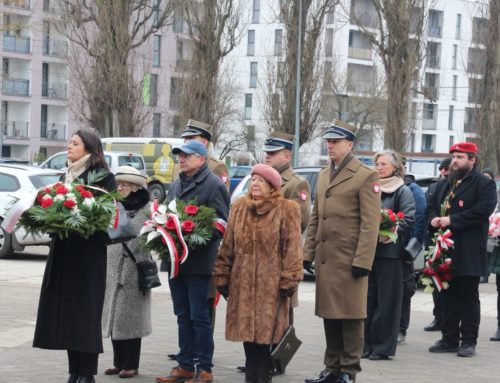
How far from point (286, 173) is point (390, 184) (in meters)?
1.53

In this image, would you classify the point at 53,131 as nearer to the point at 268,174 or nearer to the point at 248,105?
the point at 248,105

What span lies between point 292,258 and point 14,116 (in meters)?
65.7

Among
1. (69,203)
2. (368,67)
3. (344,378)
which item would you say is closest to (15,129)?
(368,67)

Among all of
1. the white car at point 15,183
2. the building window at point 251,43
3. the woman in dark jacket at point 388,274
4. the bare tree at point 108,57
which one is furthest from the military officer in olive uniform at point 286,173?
the building window at point 251,43

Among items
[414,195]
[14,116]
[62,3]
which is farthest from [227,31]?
[414,195]

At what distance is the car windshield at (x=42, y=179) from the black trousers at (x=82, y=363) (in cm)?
1253

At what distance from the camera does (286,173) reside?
31.0 feet

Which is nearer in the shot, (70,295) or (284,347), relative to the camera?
(70,295)

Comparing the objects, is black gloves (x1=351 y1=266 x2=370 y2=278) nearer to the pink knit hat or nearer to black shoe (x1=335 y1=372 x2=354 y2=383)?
black shoe (x1=335 y1=372 x2=354 y2=383)

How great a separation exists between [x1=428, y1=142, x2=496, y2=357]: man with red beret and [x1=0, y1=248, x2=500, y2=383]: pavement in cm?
27

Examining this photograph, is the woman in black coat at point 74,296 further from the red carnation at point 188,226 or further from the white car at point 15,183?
the white car at point 15,183

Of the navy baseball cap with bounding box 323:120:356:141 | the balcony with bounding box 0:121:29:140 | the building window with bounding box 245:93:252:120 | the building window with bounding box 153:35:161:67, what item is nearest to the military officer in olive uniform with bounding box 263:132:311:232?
the navy baseball cap with bounding box 323:120:356:141

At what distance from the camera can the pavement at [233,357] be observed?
29.8 feet

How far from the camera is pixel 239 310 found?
8250mm
